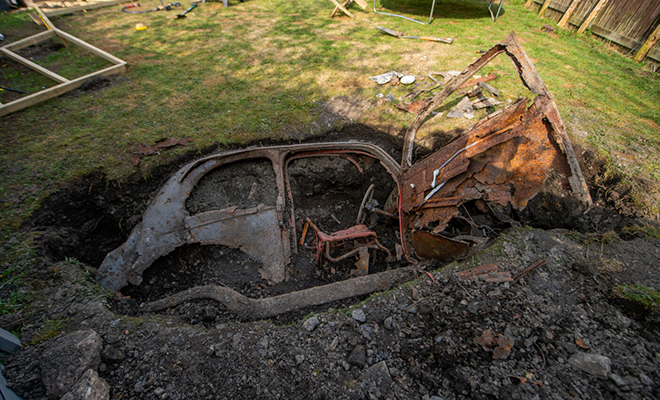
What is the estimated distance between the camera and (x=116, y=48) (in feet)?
24.8

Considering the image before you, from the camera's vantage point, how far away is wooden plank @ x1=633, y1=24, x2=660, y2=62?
6485mm

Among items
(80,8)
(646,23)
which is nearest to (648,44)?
(646,23)

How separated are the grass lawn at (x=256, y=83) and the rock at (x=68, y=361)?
1699 millimetres

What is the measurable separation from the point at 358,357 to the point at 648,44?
34.3 feet

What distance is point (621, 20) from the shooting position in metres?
7.20

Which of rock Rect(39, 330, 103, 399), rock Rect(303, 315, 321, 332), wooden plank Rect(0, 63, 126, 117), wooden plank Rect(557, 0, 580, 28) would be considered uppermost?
wooden plank Rect(557, 0, 580, 28)

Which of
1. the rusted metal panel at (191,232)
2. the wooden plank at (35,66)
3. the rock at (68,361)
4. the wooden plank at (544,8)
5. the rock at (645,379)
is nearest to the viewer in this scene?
the rock at (645,379)

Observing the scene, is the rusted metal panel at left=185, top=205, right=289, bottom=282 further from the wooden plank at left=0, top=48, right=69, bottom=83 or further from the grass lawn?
the wooden plank at left=0, top=48, right=69, bottom=83

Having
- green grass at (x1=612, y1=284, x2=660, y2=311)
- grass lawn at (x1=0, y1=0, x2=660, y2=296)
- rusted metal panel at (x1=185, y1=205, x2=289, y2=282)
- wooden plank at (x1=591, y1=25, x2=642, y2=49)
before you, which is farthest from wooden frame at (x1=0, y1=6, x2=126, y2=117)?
wooden plank at (x1=591, y1=25, x2=642, y2=49)

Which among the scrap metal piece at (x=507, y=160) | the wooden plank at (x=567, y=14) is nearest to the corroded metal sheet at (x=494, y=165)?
the scrap metal piece at (x=507, y=160)

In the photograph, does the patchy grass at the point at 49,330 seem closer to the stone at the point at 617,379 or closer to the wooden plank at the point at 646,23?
the stone at the point at 617,379

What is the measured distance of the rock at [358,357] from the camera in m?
2.21

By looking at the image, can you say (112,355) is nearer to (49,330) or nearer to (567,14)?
(49,330)

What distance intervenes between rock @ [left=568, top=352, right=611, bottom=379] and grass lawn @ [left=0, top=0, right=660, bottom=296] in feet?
10.7
